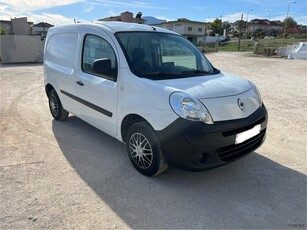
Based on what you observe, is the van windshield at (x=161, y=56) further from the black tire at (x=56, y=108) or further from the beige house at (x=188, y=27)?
the beige house at (x=188, y=27)

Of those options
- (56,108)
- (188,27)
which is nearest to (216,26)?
(188,27)

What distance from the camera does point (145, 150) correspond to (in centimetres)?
328

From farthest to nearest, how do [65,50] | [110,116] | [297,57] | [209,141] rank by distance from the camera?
[297,57], [65,50], [110,116], [209,141]

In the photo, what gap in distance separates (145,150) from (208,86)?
1102 mm

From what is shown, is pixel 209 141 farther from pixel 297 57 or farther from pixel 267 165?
pixel 297 57

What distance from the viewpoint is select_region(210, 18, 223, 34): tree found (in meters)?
85.1

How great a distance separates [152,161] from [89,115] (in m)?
1.56

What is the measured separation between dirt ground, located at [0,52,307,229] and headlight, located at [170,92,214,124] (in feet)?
3.04

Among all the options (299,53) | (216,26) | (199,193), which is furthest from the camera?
(216,26)

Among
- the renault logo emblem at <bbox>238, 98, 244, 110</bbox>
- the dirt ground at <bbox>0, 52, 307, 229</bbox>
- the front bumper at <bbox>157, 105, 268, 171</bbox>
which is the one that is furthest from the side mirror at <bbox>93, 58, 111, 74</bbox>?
the renault logo emblem at <bbox>238, 98, 244, 110</bbox>

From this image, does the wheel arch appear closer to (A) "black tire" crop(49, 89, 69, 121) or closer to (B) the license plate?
(B) the license plate

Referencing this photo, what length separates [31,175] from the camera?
3.44 metres

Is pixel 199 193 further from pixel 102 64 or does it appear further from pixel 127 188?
pixel 102 64

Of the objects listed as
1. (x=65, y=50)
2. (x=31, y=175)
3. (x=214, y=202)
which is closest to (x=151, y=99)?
(x=214, y=202)
